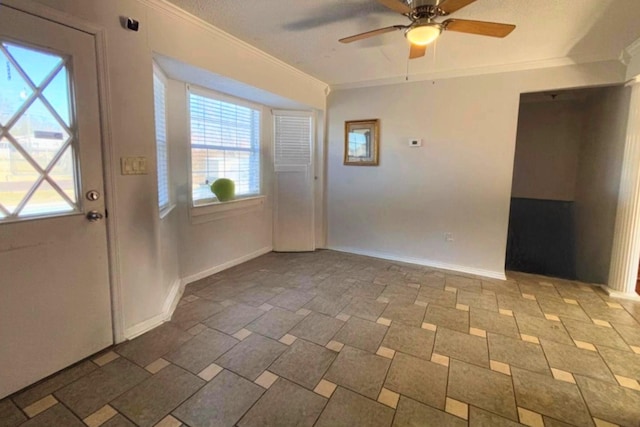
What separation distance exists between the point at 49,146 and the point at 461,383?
2775mm

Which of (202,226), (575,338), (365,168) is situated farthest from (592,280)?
(202,226)

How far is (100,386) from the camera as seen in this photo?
5.65 feet

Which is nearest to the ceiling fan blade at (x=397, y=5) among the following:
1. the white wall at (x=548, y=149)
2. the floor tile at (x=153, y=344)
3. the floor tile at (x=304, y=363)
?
the floor tile at (x=304, y=363)

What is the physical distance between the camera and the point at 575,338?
90.3 inches

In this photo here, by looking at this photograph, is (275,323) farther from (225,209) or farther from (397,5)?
(397,5)

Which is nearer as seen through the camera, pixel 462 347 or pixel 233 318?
pixel 462 347

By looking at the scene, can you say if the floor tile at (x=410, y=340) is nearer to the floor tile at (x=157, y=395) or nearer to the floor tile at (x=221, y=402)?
the floor tile at (x=221, y=402)

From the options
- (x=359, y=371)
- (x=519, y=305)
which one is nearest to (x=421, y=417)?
(x=359, y=371)

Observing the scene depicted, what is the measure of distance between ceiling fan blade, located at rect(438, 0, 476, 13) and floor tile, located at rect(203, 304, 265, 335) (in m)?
2.58

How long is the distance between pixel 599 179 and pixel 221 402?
472 cm

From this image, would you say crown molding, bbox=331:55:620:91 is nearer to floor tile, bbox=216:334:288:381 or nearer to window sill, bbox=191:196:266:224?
window sill, bbox=191:196:266:224

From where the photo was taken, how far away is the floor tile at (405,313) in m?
2.51

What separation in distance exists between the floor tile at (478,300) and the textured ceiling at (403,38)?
2.40 m

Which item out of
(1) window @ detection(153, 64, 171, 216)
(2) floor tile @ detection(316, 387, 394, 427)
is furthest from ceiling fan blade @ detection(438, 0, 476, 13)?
(2) floor tile @ detection(316, 387, 394, 427)
